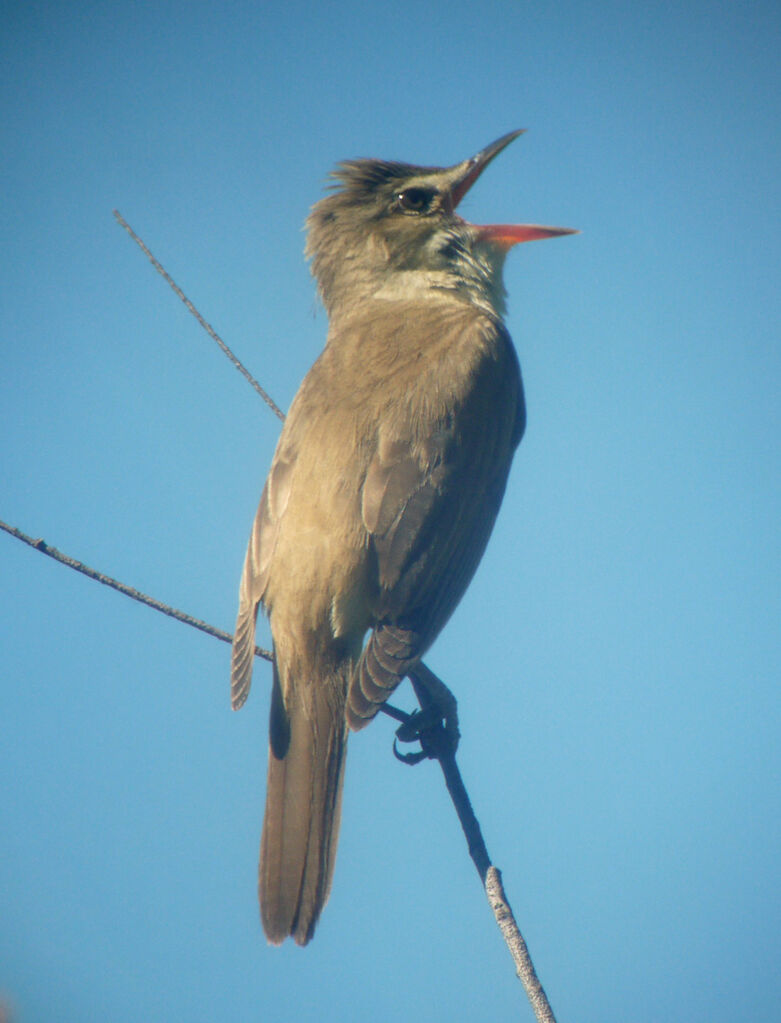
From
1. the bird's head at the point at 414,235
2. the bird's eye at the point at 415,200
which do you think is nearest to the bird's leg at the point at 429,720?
the bird's head at the point at 414,235

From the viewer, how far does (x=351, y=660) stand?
3.40 m

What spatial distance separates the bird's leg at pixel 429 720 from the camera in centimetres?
342

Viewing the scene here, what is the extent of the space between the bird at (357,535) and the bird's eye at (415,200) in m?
0.61

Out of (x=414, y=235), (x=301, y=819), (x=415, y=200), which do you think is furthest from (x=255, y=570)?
(x=415, y=200)

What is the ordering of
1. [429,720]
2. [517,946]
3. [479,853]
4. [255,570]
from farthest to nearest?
[255,570], [429,720], [479,853], [517,946]

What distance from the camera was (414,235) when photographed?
5008 millimetres

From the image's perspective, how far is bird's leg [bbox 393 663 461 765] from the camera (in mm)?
3420

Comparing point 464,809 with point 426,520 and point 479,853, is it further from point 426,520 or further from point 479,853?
point 426,520

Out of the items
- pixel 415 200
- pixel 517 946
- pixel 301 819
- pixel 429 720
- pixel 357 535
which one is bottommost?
pixel 517 946

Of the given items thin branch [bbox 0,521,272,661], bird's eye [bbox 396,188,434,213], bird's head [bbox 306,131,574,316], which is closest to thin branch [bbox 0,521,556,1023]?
thin branch [bbox 0,521,272,661]

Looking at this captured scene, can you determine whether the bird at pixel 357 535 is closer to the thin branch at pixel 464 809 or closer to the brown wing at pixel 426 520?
the brown wing at pixel 426 520

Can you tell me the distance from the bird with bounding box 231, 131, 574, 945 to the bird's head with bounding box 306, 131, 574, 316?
0.86 ft

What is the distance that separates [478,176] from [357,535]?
2.39 meters

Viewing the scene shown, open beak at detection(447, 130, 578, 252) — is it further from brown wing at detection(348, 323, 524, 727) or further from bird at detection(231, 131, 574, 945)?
brown wing at detection(348, 323, 524, 727)
